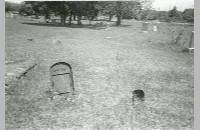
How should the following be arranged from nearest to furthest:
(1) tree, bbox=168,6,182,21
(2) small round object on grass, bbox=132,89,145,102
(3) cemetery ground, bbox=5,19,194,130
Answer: (3) cemetery ground, bbox=5,19,194,130
(2) small round object on grass, bbox=132,89,145,102
(1) tree, bbox=168,6,182,21

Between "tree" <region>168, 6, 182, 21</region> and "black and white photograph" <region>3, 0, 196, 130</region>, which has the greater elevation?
"tree" <region>168, 6, 182, 21</region>

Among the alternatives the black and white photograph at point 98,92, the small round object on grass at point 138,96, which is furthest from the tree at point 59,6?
the small round object on grass at point 138,96

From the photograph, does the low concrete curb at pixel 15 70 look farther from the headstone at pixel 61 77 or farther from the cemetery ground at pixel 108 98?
the headstone at pixel 61 77

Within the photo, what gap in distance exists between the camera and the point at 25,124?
524cm

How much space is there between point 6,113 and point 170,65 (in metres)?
8.39

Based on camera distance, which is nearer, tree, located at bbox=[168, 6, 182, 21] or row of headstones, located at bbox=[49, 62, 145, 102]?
row of headstones, located at bbox=[49, 62, 145, 102]

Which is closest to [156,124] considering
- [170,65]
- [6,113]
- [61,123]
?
[61,123]

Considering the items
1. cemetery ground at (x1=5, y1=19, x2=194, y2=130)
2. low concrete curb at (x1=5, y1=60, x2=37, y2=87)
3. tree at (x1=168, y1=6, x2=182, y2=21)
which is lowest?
cemetery ground at (x1=5, y1=19, x2=194, y2=130)

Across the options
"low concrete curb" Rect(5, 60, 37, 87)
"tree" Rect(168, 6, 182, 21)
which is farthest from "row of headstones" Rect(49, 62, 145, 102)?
"tree" Rect(168, 6, 182, 21)

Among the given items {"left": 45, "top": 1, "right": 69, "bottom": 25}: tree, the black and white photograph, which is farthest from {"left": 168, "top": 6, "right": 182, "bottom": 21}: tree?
the black and white photograph

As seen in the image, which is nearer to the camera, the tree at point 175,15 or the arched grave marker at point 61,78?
the arched grave marker at point 61,78

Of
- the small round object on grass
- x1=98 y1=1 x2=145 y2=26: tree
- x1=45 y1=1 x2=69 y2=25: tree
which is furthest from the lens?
x1=98 y1=1 x2=145 y2=26: tree

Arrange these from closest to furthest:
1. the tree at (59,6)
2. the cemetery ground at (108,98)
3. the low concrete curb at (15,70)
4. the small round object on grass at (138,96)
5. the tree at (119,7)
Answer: the cemetery ground at (108,98) → the small round object on grass at (138,96) → the low concrete curb at (15,70) → the tree at (59,6) → the tree at (119,7)

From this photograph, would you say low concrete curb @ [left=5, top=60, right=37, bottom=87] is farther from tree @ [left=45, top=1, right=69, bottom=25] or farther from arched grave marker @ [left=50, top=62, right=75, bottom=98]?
tree @ [left=45, top=1, right=69, bottom=25]
